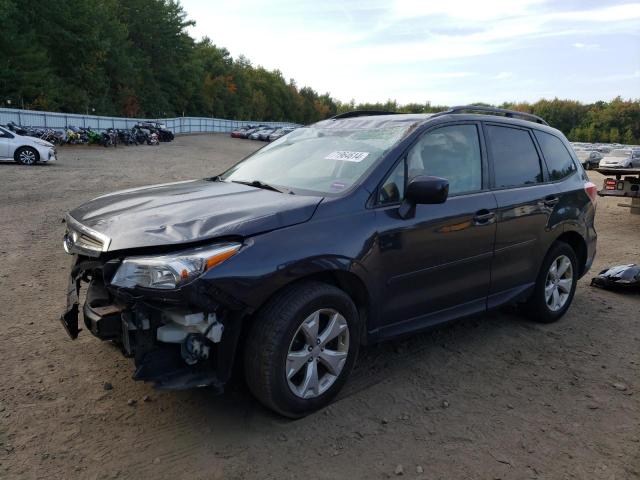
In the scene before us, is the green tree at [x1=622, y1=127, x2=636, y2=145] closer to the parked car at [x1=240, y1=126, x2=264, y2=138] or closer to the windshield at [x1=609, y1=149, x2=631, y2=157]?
the parked car at [x1=240, y1=126, x2=264, y2=138]

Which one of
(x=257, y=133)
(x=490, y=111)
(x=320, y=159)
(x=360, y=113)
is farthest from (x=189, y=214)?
(x=257, y=133)

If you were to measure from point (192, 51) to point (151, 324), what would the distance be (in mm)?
83415

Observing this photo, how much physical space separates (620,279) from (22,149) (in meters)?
18.5

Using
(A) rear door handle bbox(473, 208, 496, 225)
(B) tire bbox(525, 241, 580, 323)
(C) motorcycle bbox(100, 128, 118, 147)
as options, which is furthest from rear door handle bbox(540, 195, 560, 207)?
(C) motorcycle bbox(100, 128, 118, 147)

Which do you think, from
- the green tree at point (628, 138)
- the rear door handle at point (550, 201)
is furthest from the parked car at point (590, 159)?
the green tree at point (628, 138)

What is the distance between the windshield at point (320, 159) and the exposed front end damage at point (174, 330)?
3.76 ft

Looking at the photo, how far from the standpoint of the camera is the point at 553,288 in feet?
16.1

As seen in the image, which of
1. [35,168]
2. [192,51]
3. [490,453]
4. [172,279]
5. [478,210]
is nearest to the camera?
[172,279]

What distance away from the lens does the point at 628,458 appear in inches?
116

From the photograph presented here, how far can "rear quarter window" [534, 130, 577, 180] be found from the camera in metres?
4.91

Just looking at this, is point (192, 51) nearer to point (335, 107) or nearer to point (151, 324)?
point (335, 107)

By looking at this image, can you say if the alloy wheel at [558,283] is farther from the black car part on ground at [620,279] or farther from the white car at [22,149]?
the white car at [22,149]

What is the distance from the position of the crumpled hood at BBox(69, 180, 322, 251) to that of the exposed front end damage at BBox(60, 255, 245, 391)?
25 centimetres

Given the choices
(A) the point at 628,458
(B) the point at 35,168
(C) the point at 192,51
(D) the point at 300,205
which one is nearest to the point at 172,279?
(D) the point at 300,205
